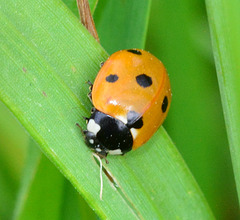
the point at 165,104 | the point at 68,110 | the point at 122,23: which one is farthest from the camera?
the point at 122,23

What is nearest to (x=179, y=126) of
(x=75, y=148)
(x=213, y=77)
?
(x=213, y=77)

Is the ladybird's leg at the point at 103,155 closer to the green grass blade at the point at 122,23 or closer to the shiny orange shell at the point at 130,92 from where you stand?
the shiny orange shell at the point at 130,92

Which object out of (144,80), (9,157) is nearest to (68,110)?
(144,80)

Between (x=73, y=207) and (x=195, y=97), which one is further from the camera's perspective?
(x=195, y=97)

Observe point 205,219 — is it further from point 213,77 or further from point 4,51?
point 4,51

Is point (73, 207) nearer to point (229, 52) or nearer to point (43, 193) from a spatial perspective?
point (43, 193)

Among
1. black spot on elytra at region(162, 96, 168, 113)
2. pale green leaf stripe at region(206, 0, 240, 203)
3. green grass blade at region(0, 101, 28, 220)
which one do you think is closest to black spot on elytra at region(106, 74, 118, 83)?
black spot on elytra at region(162, 96, 168, 113)

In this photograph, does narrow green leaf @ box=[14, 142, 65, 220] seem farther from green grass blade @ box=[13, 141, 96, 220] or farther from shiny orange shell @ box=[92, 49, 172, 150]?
shiny orange shell @ box=[92, 49, 172, 150]
